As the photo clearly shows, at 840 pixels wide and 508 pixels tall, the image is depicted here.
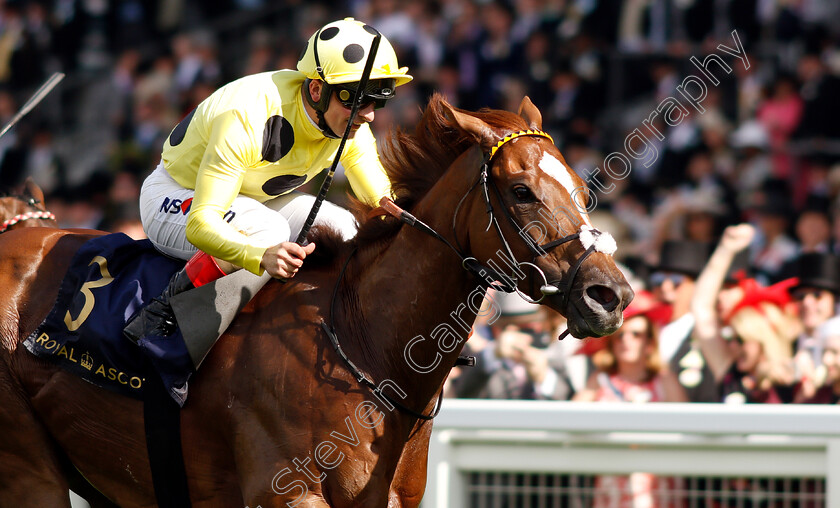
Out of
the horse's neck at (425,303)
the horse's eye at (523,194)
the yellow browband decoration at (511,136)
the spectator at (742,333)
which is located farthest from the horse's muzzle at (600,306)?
the spectator at (742,333)

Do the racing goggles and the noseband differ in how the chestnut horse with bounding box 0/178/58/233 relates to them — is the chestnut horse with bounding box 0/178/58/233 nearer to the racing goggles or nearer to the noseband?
the racing goggles

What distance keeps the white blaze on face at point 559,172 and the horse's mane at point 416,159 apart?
0.21 meters

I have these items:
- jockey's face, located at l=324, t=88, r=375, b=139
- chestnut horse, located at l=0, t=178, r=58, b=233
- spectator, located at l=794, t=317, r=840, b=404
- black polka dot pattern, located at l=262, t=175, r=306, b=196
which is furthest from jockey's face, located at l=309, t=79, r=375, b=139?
spectator, located at l=794, t=317, r=840, b=404

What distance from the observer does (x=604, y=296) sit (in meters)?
3.11

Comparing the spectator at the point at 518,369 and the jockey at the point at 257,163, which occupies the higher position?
the jockey at the point at 257,163

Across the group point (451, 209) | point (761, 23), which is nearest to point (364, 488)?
point (451, 209)

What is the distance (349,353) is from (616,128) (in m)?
6.93

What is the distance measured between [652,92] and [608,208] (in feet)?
5.37

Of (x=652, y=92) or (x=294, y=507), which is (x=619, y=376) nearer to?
(x=294, y=507)

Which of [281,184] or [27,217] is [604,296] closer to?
[281,184]

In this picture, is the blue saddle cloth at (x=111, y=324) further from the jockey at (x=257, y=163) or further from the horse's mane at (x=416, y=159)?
the horse's mane at (x=416, y=159)

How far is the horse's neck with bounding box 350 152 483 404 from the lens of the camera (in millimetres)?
3477

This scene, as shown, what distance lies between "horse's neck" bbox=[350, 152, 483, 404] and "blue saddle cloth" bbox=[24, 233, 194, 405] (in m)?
0.69

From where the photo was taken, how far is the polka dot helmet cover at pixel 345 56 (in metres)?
3.55
